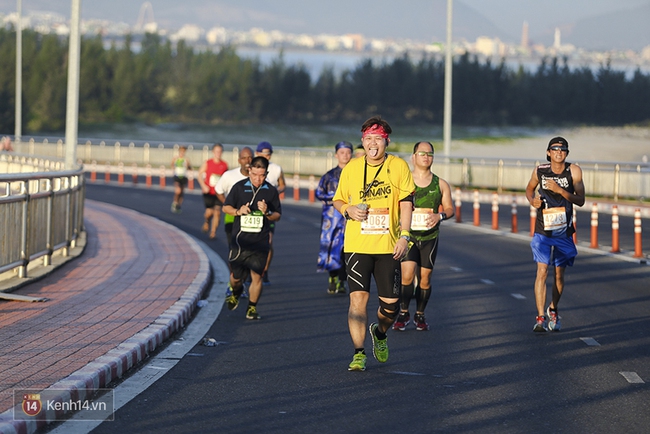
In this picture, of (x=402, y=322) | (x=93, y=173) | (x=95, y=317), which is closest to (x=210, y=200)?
(x=402, y=322)

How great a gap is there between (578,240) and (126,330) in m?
14.3

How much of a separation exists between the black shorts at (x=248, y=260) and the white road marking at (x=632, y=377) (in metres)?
4.17

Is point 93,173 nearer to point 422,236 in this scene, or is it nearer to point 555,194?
point 422,236

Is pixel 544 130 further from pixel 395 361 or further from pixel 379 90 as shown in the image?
pixel 395 361

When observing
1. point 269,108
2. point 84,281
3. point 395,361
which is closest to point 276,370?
point 395,361

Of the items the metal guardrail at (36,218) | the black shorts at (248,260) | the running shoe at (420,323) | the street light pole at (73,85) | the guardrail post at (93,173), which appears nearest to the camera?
the running shoe at (420,323)

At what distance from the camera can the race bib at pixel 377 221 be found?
8.69 meters

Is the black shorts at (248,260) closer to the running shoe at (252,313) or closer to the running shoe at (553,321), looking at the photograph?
the running shoe at (252,313)

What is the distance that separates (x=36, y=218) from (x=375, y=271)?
6536 millimetres

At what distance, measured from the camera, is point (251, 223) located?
11.8 metres

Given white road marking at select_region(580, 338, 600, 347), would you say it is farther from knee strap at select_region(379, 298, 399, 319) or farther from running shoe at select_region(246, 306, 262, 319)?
running shoe at select_region(246, 306, 262, 319)

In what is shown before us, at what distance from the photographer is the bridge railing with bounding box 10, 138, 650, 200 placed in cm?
3312

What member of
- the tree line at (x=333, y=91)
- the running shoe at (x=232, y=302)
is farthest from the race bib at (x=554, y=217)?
the tree line at (x=333, y=91)

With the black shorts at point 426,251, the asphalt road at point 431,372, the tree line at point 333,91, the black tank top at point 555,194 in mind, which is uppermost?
the tree line at point 333,91
